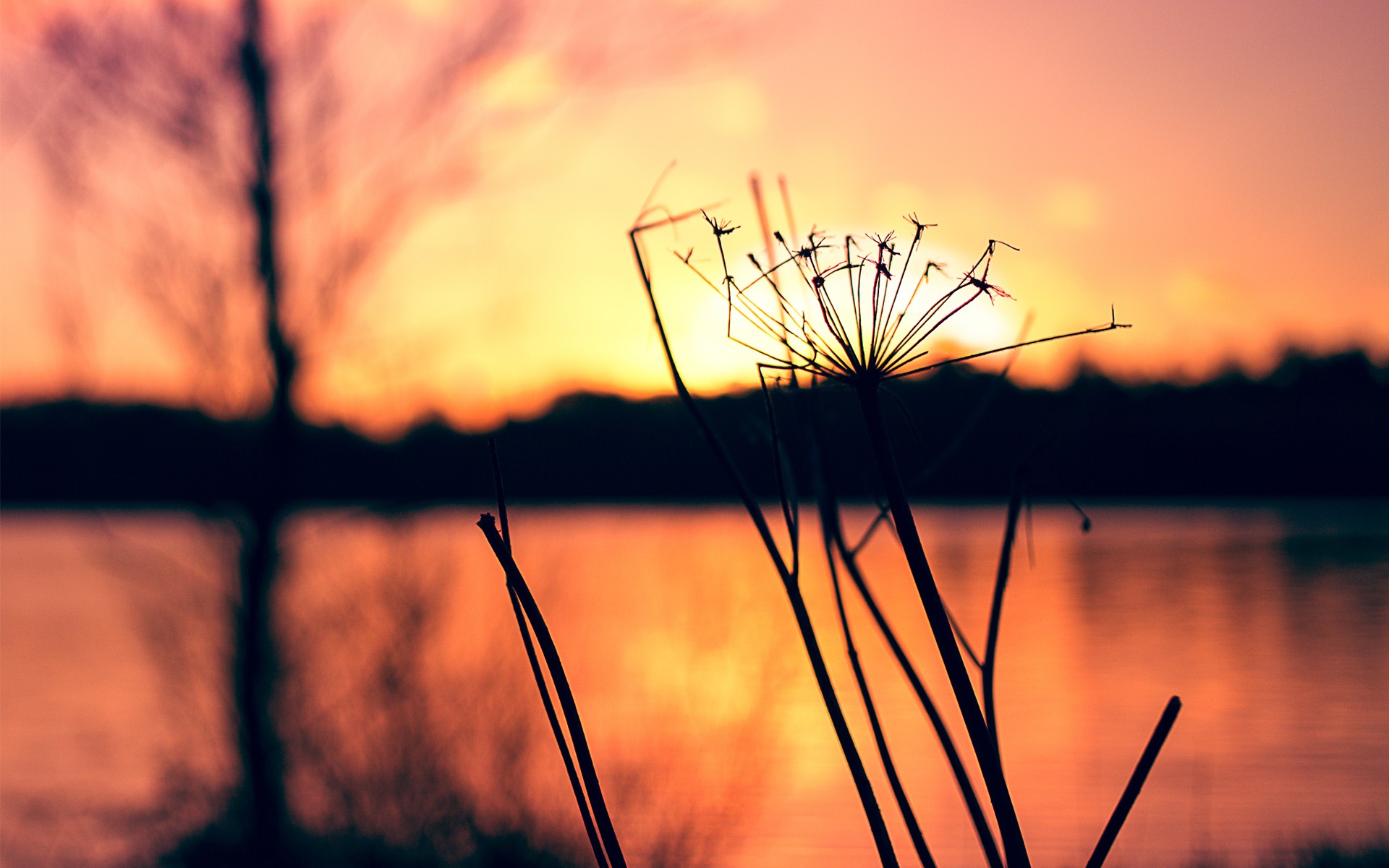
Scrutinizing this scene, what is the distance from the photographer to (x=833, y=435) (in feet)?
4.03

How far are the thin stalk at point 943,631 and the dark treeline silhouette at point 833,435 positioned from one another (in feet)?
0.50

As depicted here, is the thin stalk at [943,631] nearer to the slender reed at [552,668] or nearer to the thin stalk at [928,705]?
the thin stalk at [928,705]

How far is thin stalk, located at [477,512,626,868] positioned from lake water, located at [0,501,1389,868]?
12.8ft

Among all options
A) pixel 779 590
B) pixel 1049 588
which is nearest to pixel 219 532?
pixel 779 590

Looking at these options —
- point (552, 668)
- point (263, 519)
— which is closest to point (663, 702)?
point (263, 519)

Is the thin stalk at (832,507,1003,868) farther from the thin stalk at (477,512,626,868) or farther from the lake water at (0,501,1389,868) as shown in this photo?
the lake water at (0,501,1389,868)

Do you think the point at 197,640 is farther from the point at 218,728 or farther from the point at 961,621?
the point at 961,621

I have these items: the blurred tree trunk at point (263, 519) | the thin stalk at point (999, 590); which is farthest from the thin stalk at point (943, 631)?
the blurred tree trunk at point (263, 519)

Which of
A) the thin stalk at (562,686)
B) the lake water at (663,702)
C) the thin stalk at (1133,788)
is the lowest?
the lake water at (663,702)

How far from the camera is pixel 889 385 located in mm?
871

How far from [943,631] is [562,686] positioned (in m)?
0.25

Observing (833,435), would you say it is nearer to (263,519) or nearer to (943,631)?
(943,631)

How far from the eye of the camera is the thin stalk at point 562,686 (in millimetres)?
729

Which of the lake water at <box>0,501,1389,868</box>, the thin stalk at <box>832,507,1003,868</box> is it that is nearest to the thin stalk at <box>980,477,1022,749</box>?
the thin stalk at <box>832,507,1003,868</box>
